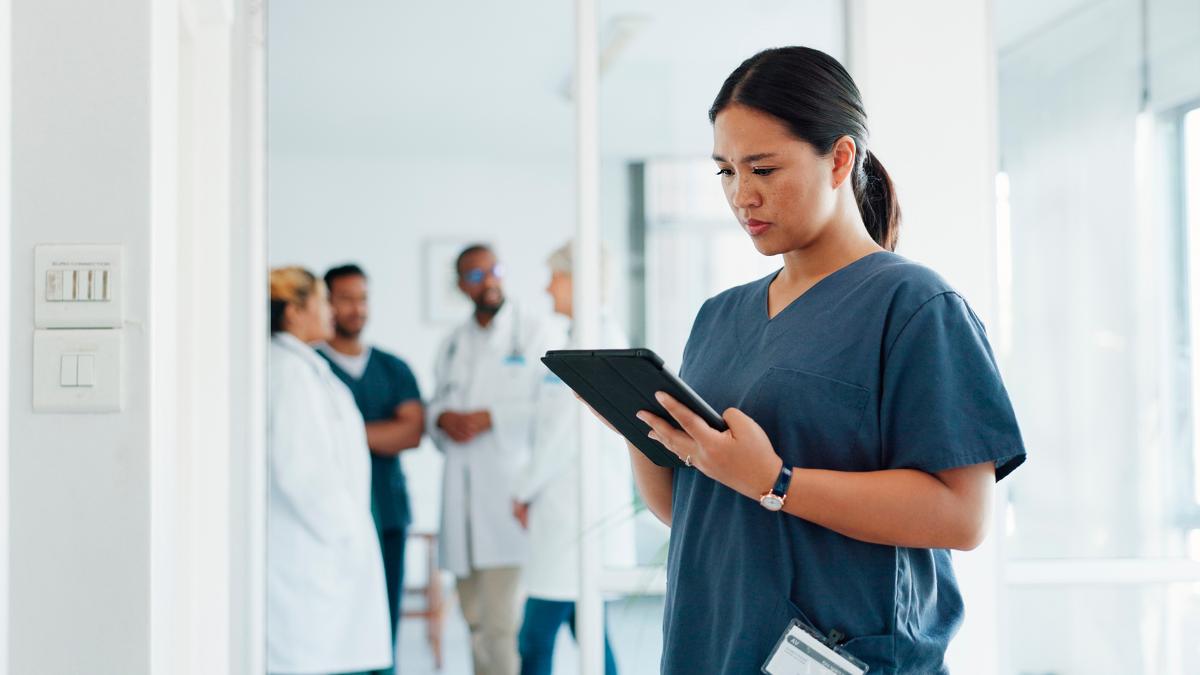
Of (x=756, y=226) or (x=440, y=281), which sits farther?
(x=440, y=281)

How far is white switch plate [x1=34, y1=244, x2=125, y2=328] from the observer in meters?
1.18

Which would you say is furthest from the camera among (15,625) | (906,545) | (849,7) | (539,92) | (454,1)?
(539,92)

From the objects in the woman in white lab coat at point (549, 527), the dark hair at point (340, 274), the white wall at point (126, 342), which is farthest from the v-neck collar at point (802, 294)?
the dark hair at point (340, 274)

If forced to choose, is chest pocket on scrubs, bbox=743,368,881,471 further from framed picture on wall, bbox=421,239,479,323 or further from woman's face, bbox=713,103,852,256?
framed picture on wall, bbox=421,239,479,323

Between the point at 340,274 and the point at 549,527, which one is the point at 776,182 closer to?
the point at 549,527

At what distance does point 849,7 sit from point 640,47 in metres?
0.43

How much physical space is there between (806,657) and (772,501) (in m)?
0.16

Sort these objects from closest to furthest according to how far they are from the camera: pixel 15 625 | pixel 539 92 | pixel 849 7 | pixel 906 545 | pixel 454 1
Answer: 1. pixel 906 545
2. pixel 15 625
3. pixel 849 7
4. pixel 454 1
5. pixel 539 92

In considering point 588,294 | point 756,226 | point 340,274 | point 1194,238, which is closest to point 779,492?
point 756,226

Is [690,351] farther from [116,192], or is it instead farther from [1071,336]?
[1071,336]

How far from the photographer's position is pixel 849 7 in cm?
217

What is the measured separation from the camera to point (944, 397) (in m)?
0.94

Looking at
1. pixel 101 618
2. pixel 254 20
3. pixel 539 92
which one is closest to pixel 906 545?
pixel 101 618

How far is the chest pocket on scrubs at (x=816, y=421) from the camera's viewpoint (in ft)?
3.20
